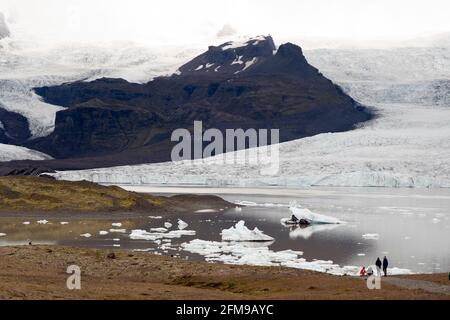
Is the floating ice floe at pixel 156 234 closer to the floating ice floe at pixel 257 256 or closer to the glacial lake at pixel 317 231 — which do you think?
the glacial lake at pixel 317 231

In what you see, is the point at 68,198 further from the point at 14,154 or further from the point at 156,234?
the point at 14,154

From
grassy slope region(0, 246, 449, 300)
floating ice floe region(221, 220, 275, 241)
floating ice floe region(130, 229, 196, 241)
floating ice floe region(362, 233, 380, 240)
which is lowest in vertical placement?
floating ice floe region(362, 233, 380, 240)

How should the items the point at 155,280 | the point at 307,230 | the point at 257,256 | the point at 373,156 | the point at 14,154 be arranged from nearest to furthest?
the point at 155,280 → the point at 257,256 → the point at 307,230 → the point at 373,156 → the point at 14,154

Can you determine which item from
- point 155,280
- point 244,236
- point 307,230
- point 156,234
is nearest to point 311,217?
point 307,230

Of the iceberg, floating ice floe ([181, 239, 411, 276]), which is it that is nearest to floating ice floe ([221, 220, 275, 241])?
floating ice floe ([181, 239, 411, 276])

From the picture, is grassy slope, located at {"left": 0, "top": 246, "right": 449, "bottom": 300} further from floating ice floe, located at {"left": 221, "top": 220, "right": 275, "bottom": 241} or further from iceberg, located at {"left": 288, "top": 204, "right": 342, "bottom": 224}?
iceberg, located at {"left": 288, "top": 204, "right": 342, "bottom": 224}
